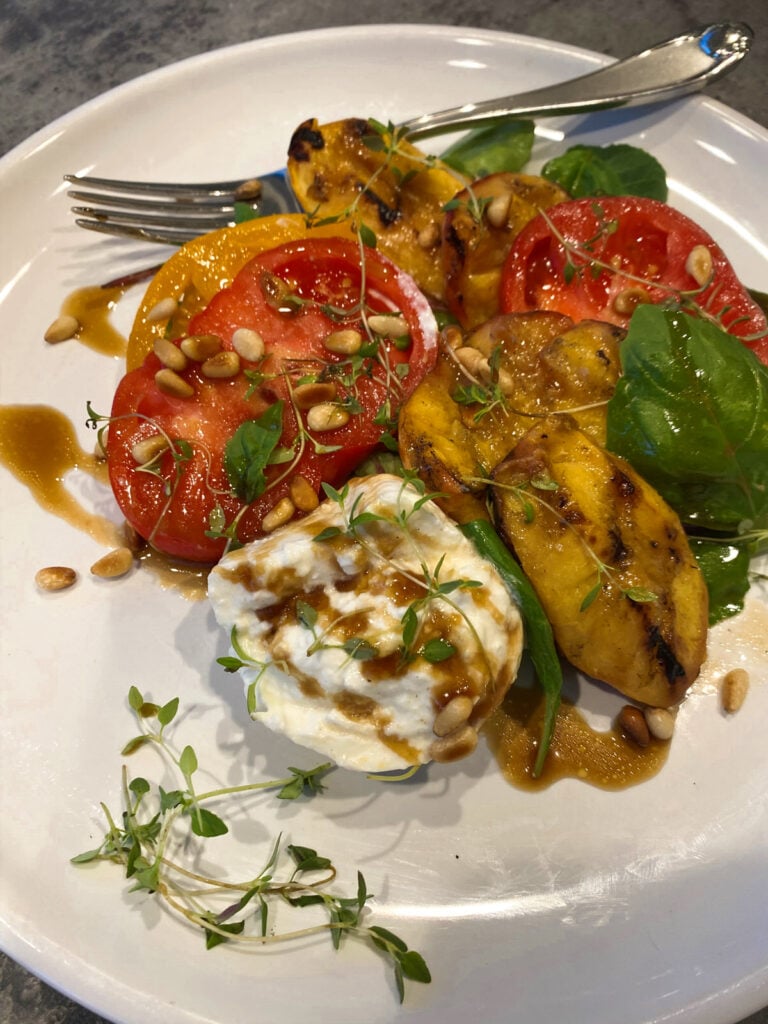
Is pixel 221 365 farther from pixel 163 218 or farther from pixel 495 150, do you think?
pixel 495 150

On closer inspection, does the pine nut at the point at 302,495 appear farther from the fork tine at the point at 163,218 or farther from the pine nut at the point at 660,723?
the fork tine at the point at 163,218

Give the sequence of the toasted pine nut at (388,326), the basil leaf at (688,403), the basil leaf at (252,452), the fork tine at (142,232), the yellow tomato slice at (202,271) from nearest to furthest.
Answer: the basil leaf at (688,403)
the basil leaf at (252,452)
the toasted pine nut at (388,326)
the yellow tomato slice at (202,271)
the fork tine at (142,232)

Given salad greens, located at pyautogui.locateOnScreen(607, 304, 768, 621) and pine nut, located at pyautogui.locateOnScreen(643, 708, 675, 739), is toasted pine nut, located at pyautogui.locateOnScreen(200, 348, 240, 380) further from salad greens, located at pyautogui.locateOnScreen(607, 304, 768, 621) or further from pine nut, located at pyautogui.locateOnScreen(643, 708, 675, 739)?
pine nut, located at pyautogui.locateOnScreen(643, 708, 675, 739)

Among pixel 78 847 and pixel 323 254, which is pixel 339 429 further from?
pixel 78 847

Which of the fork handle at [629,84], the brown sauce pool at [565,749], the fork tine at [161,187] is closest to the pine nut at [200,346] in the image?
the fork tine at [161,187]

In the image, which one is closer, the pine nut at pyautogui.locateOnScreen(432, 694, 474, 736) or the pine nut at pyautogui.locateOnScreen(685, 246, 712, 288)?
the pine nut at pyautogui.locateOnScreen(432, 694, 474, 736)

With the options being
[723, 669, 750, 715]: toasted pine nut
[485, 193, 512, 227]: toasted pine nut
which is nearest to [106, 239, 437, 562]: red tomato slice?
[485, 193, 512, 227]: toasted pine nut
